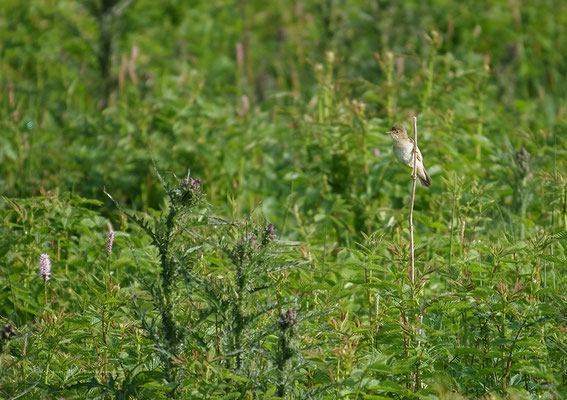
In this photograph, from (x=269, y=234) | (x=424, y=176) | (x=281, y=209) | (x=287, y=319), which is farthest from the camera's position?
(x=281, y=209)

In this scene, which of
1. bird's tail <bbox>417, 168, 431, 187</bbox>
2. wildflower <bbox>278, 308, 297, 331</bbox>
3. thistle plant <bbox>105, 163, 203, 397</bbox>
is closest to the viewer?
wildflower <bbox>278, 308, 297, 331</bbox>

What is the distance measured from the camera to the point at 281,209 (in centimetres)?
464

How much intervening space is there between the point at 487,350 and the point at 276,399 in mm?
935

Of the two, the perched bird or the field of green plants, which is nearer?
the field of green plants

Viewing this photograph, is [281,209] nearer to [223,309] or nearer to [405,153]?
[405,153]

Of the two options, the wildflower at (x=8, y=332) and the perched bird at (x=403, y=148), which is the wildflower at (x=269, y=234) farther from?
the perched bird at (x=403, y=148)

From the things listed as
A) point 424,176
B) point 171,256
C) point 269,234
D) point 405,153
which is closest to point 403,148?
point 405,153

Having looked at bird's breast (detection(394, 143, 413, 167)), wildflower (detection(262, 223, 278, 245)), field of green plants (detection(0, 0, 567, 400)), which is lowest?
field of green plants (detection(0, 0, 567, 400))

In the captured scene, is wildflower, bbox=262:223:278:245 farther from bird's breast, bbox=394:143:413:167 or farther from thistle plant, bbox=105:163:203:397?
bird's breast, bbox=394:143:413:167

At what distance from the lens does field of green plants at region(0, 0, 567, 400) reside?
98.8 inches

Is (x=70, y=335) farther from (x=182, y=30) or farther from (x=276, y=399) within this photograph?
(x=182, y=30)

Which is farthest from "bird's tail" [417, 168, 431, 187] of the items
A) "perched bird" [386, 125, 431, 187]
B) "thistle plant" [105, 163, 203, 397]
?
"thistle plant" [105, 163, 203, 397]

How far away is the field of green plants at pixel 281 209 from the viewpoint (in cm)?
251

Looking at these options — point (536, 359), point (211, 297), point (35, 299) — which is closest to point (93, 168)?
point (35, 299)
